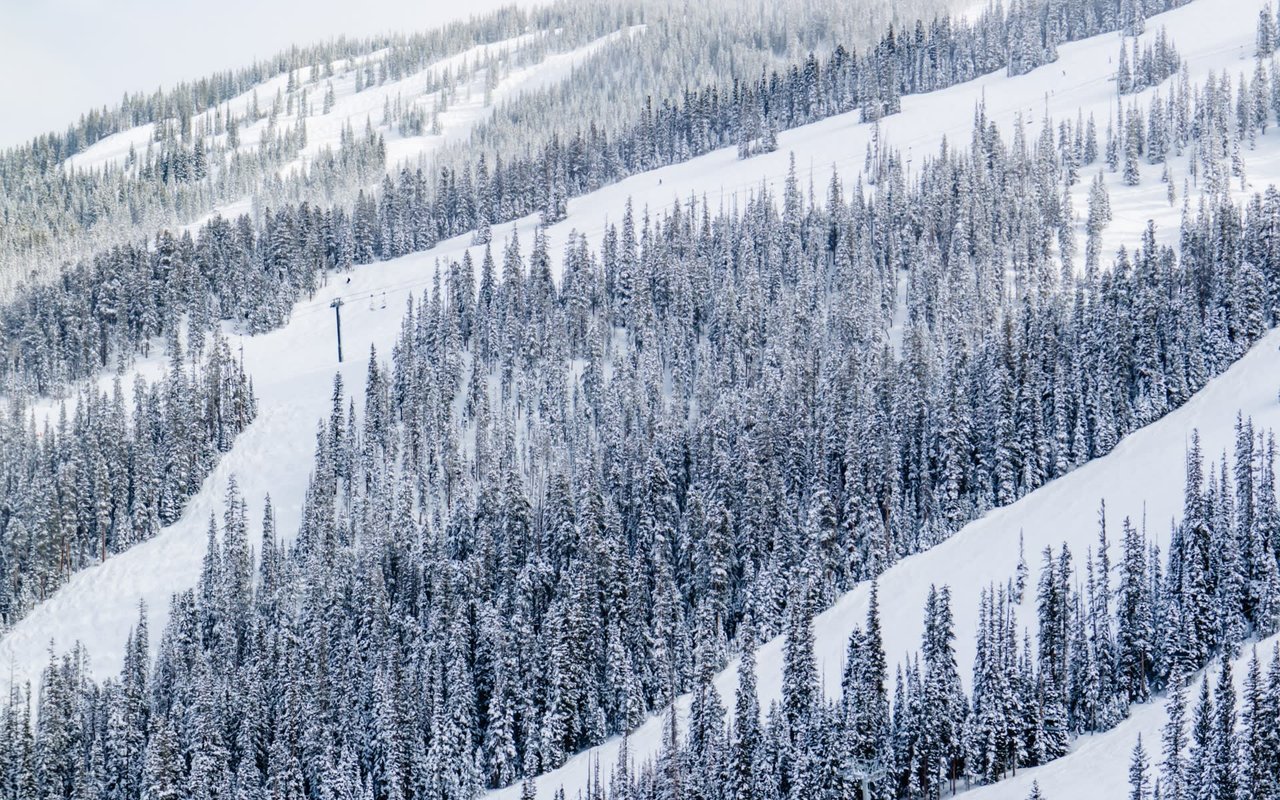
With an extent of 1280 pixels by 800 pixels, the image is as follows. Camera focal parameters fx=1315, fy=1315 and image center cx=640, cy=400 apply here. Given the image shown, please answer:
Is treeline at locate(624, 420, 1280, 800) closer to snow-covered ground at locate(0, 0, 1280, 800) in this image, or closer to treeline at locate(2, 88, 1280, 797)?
treeline at locate(2, 88, 1280, 797)

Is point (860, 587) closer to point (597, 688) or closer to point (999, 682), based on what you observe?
point (597, 688)

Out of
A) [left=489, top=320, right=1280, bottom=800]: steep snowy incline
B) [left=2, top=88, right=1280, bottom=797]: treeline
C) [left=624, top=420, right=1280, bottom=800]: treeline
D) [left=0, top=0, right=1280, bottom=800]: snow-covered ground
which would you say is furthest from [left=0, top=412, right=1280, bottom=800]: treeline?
[left=0, top=0, right=1280, bottom=800]: snow-covered ground

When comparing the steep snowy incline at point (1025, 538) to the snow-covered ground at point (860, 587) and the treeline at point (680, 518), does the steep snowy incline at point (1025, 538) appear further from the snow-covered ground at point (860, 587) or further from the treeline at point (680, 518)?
the treeline at point (680, 518)

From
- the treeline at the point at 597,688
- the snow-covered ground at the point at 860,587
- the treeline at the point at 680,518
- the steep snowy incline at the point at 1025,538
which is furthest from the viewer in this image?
the snow-covered ground at the point at 860,587

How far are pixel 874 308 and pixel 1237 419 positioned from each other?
59481 millimetres

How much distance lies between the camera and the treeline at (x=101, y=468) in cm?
14212

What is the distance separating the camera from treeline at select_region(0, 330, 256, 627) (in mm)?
142125

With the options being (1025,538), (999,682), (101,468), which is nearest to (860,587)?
(1025,538)

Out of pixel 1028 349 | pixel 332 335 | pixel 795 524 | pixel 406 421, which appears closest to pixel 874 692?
pixel 795 524

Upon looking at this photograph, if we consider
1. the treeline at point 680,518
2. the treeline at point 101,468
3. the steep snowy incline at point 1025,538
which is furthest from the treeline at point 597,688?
the treeline at point 101,468

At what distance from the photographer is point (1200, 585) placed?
81.4 meters

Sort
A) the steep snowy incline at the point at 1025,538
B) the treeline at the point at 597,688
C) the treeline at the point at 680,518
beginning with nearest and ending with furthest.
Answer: the treeline at the point at 597,688
the treeline at the point at 680,518
the steep snowy incline at the point at 1025,538

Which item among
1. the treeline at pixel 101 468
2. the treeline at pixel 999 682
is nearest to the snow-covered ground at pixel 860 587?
the treeline at pixel 101 468

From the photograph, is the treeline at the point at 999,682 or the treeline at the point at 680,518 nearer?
the treeline at the point at 999,682
